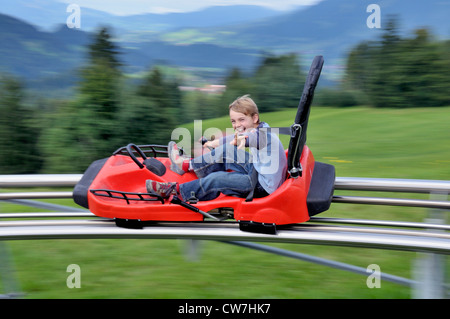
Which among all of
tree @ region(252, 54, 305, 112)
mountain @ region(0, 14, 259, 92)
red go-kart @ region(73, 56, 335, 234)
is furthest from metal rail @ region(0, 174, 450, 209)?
tree @ region(252, 54, 305, 112)

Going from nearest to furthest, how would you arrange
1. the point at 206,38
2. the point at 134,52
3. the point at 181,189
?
1. the point at 181,189
2. the point at 134,52
3. the point at 206,38

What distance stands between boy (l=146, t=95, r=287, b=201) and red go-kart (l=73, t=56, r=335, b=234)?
59mm

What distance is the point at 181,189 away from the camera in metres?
3.03

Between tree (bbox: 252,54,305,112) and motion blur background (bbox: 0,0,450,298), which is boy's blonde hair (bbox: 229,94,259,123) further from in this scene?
tree (bbox: 252,54,305,112)

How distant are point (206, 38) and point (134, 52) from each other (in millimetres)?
1722

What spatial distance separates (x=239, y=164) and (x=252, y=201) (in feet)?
1.50

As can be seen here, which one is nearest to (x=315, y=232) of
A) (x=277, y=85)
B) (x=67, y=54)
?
(x=277, y=85)

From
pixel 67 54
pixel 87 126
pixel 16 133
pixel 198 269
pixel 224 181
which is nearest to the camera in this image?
pixel 224 181

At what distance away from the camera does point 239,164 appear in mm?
3230

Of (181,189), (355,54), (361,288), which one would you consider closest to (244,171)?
(181,189)

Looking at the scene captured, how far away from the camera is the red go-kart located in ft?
9.11

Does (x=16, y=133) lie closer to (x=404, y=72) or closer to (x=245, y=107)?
(x=245, y=107)

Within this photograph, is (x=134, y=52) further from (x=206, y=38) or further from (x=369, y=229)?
(x=369, y=229)

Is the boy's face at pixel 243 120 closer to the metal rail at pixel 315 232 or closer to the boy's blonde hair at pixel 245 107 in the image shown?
the boy's blonde hair at pixel 245 107
